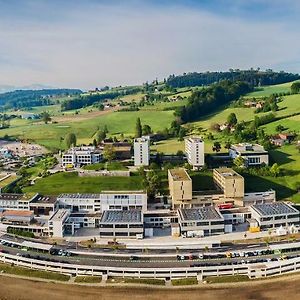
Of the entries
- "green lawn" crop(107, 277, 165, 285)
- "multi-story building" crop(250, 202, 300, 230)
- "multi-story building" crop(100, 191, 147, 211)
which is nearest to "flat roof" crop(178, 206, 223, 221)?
"multi-story building" crop(250, 202, 300, 230)

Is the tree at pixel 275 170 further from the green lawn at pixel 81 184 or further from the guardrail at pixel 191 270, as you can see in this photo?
the guardrail at pixel 191 270

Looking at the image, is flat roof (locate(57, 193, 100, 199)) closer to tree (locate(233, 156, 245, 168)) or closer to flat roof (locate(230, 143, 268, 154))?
tree (locate(233, 156, 245, 168))

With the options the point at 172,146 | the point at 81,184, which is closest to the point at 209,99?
the point at 172,146

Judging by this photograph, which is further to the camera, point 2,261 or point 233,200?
point 233,200

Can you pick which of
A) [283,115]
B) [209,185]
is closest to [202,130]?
[283,115]

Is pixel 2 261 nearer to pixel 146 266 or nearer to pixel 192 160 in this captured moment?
pixel 146 266

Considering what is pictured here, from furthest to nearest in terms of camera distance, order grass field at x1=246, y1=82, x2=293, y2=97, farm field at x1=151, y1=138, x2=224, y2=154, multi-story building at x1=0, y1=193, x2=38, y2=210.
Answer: grass field at x1=246, y1=82, x2=293, y2=97 < farm field at x1=151, y1=138, x2=224, y2=154 < multi-story building at x1=0, y1=193, x2=38, y2=210

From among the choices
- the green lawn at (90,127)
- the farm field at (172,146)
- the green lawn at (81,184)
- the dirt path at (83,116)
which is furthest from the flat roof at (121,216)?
the dirt path at (83,116)

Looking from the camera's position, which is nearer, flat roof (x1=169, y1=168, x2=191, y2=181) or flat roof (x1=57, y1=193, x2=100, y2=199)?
flat roof (x1=169, y1=168, x2=191, y2=181)
